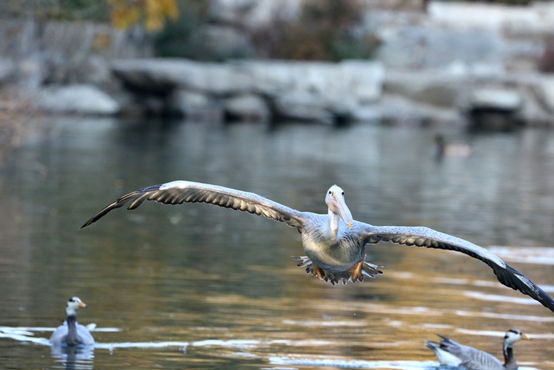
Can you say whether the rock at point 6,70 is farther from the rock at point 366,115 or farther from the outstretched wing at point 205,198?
the rock at point 366,115

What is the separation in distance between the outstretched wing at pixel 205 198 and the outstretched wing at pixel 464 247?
2.26 ft

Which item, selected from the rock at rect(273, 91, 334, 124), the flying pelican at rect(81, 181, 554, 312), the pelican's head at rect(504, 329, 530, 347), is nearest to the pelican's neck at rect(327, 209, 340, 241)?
the flying pelican at rect(81, 181, 554, 312)

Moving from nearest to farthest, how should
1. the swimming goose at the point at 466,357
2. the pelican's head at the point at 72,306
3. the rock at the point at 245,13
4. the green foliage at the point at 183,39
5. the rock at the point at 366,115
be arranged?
Result: the swimming goose at the point at 466,357 → the pelican's head at the point at 72,306 → the rock at the point at 366,115 → the green foliage at the point at 183,39 → the rock at the point at 245,13

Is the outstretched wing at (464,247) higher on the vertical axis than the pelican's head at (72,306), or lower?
higher

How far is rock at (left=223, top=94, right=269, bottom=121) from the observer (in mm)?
35656

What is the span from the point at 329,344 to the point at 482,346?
1409mm

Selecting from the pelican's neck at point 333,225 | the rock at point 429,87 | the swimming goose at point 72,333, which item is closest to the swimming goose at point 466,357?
the pelican's neck at point 333,225

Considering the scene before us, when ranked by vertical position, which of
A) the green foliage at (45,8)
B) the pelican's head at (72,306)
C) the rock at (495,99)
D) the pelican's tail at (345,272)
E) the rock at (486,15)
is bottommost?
the pelican's head at (72,306)

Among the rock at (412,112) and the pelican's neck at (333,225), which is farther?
the rock at (412,112)

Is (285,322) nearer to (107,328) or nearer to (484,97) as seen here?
(107,328)

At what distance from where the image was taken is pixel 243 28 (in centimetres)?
4153

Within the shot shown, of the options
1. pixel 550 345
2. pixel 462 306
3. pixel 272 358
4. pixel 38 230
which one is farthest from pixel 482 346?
pixel 38 230

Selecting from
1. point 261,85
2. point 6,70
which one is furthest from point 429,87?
point 6,70

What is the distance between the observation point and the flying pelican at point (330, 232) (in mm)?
6617
